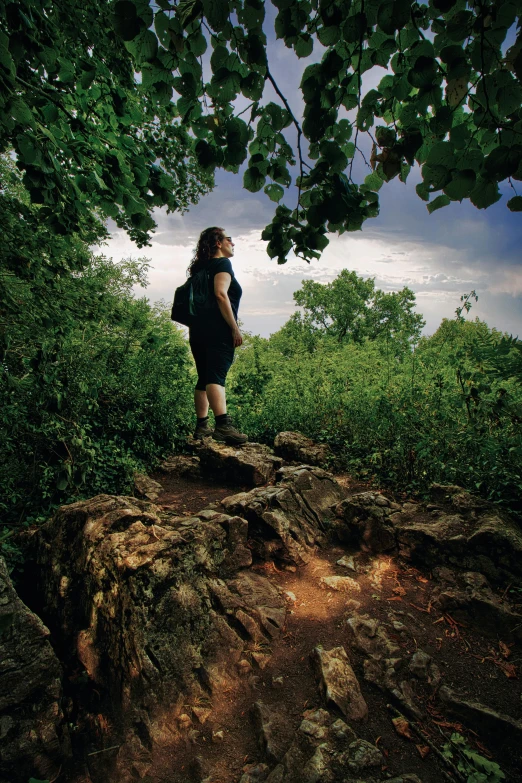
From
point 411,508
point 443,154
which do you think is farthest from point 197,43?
point 411,508

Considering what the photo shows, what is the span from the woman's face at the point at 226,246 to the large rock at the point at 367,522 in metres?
3.92

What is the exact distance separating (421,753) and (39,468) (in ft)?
13.4

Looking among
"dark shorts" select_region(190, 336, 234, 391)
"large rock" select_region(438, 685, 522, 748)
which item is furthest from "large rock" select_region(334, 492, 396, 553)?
"dark shorts" select_region(190, 336, 234, 391)

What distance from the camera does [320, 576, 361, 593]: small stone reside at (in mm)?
3238

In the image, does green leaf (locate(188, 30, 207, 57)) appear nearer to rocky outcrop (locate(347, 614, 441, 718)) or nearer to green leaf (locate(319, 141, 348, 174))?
green leaf (locate(319, 141, 348, 174))

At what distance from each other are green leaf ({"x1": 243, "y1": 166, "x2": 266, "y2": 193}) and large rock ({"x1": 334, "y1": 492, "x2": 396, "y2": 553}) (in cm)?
328

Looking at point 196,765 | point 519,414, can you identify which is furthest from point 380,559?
point 196,765

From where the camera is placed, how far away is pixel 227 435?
5.62 metres

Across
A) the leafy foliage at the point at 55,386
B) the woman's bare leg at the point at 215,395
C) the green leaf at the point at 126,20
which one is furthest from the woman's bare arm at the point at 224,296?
the green leaf at the point at 126,20

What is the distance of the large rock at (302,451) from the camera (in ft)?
19.2

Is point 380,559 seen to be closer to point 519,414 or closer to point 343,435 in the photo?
point 519,414

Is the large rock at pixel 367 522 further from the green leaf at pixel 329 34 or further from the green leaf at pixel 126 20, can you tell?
the green leaf at pixel 126 20

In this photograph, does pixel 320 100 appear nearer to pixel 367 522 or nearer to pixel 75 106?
pixel 75 106

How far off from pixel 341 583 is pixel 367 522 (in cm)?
75
